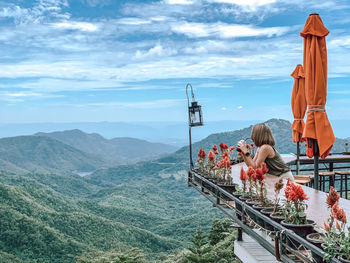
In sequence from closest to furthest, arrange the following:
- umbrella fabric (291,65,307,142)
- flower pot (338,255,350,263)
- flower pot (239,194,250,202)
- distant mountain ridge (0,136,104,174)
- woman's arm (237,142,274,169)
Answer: flower pot (338,255,350,263) → flower pot (239,194,250,202) → woman's arm (237,142,274,169) → umbrella fabric (291,65,307,142) → distant mountain ridge (0,136,104,174)

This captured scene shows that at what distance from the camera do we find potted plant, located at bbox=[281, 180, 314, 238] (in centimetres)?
288

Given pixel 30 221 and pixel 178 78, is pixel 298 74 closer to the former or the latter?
pixel 30 221

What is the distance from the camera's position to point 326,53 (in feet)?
14.1

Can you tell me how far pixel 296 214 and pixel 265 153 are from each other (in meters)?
1.86

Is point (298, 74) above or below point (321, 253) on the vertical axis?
above

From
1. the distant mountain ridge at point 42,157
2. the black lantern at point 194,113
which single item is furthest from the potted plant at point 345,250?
the distant mountain ridge at point 42,157

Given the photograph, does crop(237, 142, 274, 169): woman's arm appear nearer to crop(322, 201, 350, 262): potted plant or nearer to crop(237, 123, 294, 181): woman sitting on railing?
crop(237, 123, 294, 181): woman sitting on railing

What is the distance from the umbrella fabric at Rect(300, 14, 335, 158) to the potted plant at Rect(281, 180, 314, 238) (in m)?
1.29

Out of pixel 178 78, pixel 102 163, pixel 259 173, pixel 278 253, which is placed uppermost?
pixel 178 78

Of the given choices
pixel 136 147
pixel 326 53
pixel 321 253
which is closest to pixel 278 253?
pixel 321 253

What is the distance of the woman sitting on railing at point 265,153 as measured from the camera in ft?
15.8

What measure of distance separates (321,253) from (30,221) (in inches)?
1310

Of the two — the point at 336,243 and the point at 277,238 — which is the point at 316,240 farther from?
the point at 277,238

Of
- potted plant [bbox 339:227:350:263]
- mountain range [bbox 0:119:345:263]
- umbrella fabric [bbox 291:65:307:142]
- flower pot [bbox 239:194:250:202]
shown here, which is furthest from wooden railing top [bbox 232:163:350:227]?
mountain range [bbox 0:119:345:263]
